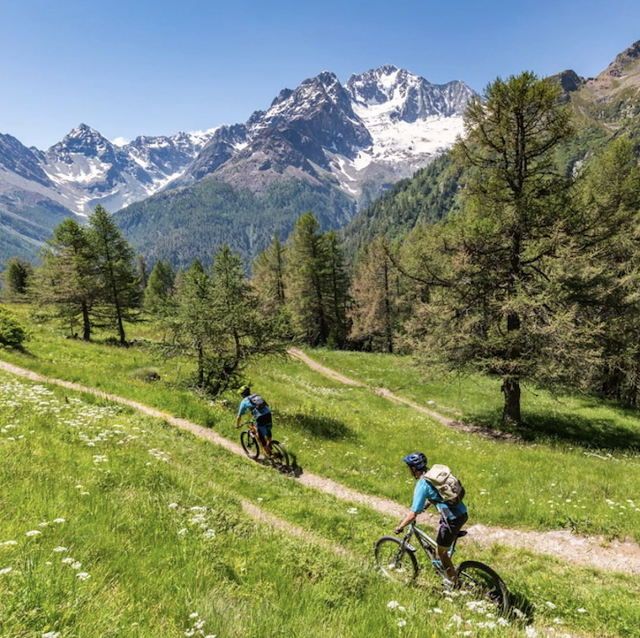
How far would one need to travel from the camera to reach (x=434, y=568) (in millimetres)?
7242

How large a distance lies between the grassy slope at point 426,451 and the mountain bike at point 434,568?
4.31 metres

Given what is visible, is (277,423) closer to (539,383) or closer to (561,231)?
(539,383)

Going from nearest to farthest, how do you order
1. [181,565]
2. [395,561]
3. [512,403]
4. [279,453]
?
[181,565] → [395,561] → [279,453] → [512,403]

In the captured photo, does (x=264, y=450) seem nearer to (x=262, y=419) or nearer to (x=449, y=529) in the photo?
(x=262, y=419)

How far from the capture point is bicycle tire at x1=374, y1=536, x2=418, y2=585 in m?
6.86

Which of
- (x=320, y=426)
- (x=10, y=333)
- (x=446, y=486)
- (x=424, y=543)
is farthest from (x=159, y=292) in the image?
(x=446, y=486)

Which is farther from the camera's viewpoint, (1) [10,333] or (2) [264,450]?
(1) [10,333]

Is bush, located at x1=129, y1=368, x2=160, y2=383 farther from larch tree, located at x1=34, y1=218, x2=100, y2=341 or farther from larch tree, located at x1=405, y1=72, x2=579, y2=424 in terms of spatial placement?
larch tree, located at x1=34, y1=218, x2=100, y2=341

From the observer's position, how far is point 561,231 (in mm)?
17156

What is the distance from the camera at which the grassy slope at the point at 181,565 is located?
134 inches

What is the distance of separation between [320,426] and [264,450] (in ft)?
14.8

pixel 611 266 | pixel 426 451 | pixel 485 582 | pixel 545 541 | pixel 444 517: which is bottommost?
pixel 545 541

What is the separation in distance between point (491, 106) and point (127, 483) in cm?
2022

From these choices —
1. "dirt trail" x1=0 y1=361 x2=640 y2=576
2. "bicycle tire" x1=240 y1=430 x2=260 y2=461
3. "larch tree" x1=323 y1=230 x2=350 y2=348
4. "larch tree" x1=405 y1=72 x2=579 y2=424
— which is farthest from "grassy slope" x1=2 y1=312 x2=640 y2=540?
"larch tree" x1=323 y1=230 x2=350 y2=348
